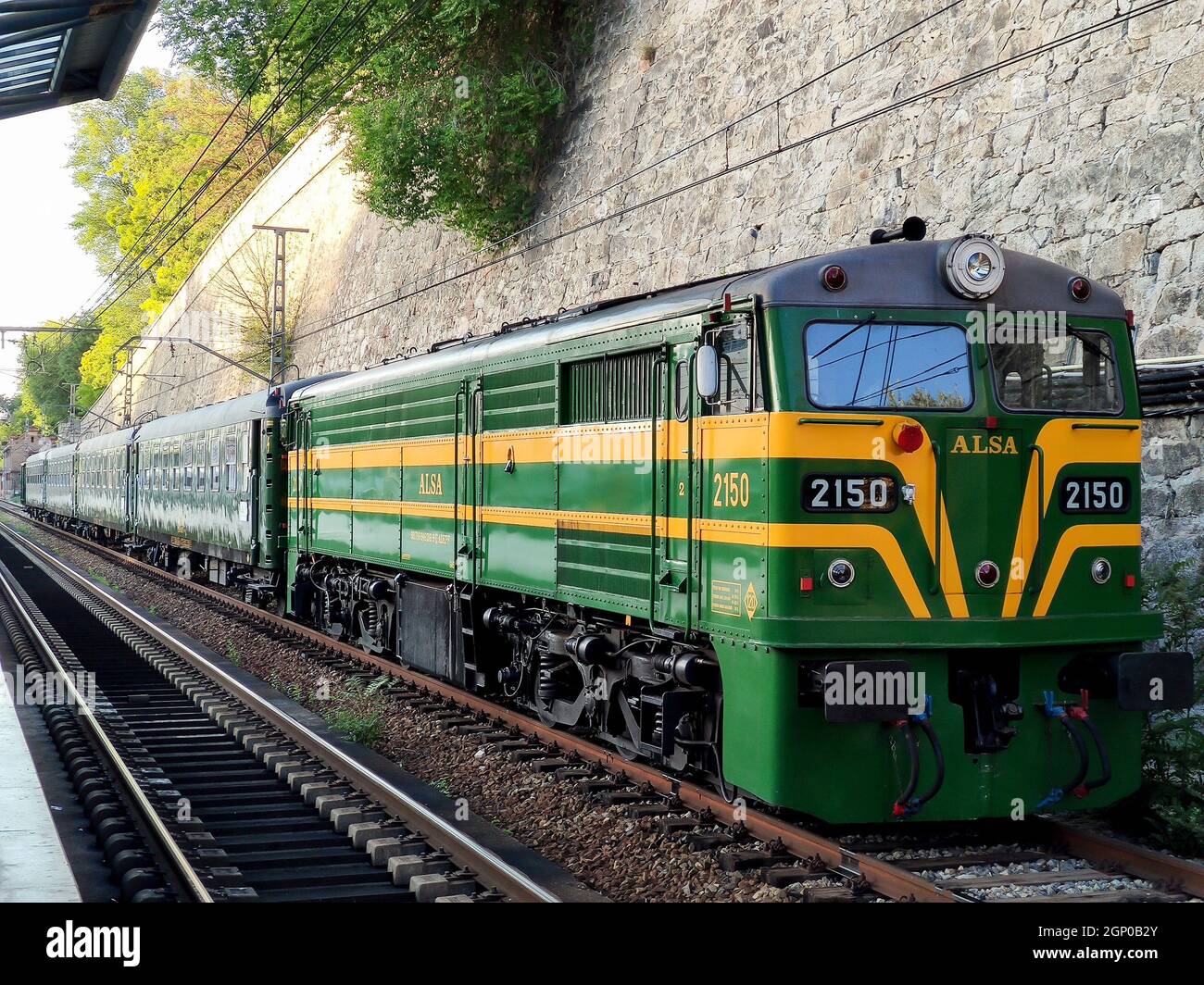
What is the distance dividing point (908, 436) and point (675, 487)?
1.61 meters

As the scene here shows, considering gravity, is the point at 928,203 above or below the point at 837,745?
above

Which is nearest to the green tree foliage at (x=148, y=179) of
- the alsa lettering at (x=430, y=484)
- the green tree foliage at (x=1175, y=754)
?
the alsa lettering at (x=430, y=484)

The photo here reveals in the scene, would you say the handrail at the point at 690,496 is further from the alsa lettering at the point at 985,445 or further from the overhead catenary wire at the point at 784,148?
the overhead catenary wire at the point at 784,148

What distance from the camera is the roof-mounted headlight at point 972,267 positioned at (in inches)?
301

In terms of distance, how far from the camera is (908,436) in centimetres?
748

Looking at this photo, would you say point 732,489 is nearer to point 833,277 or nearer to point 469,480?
point 833,277

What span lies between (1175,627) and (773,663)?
3157mm

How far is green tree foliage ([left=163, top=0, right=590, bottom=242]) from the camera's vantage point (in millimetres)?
24047

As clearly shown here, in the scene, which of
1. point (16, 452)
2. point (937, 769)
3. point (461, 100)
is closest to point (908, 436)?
point (937, 769)

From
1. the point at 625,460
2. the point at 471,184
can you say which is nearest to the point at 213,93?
the point at 471,184

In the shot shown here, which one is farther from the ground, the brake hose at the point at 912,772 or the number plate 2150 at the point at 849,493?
the number plate 2150 at the point at 849,493

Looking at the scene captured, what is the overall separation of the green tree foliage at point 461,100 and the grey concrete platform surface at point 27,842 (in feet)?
53.9
